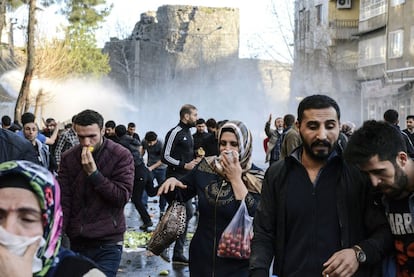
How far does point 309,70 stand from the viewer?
179 feet

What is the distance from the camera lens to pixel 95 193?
5.64 meters

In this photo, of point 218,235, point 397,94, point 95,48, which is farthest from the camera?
point 95,48

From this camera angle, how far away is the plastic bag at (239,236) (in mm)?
4676

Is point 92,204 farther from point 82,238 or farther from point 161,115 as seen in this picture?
point 161,115

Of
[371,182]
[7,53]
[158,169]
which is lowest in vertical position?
[158,169]

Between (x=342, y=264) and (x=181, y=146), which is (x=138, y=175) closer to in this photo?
(x=181, y=146)

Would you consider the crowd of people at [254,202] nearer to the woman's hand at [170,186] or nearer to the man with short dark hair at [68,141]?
the woman's hand at [170,186]

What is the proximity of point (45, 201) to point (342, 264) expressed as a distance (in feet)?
5.52

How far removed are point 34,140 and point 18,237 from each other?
7.18 m

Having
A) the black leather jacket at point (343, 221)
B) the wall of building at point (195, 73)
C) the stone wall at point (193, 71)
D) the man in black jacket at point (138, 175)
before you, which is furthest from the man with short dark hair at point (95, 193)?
the stone wall at point (193, 71)

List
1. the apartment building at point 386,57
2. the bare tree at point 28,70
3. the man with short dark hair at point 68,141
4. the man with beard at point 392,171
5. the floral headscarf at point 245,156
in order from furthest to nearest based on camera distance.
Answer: the apartment building at point 386,57, the bare tree at point 28,70, the man with short dark hair at point 68,141, the floral headscarf at point 245,156, the man with beard at point 392,171

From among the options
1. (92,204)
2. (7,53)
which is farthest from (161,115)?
(92,204)

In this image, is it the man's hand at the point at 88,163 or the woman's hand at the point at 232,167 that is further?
the man's hand at the point at 88,163

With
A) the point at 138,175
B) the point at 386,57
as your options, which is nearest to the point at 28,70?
the point at 138,175
